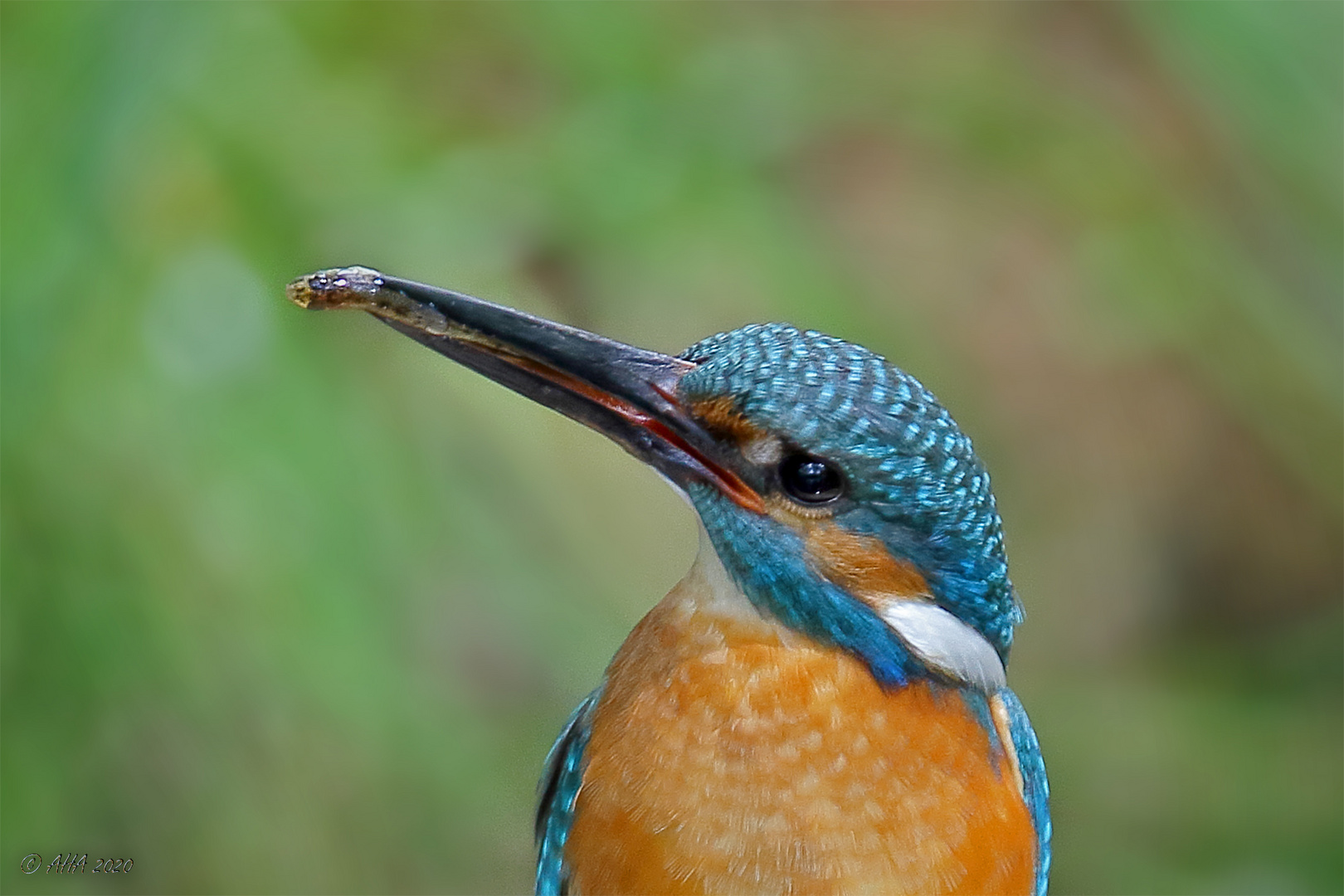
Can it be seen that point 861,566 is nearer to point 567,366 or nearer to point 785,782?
point 785,782

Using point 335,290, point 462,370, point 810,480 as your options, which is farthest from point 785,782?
point 462,370

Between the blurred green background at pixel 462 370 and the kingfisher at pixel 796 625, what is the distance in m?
0.71

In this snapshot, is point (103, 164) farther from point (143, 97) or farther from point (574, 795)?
point (574, 795)

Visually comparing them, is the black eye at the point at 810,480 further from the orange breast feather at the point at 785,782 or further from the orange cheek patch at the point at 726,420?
the orange breast feather at the point at 785,782

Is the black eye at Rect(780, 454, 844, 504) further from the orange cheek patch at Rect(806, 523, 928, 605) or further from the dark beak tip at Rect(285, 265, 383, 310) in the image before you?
the dark beak tip at Rect(285, 265, 383, 310)

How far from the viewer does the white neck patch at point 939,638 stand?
4.51ft

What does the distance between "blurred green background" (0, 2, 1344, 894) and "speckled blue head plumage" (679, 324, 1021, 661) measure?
79 cm

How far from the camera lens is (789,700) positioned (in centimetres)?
140

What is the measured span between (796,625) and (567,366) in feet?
1.05

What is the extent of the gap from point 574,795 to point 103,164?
1.04 metres

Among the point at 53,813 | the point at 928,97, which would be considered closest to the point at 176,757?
the point at 53,813

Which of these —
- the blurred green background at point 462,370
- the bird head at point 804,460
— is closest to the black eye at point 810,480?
the bird head at point 804,460

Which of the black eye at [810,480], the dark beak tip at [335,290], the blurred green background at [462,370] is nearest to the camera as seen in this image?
the dark beak tip at [335,290]

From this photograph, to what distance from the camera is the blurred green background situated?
1.95m
